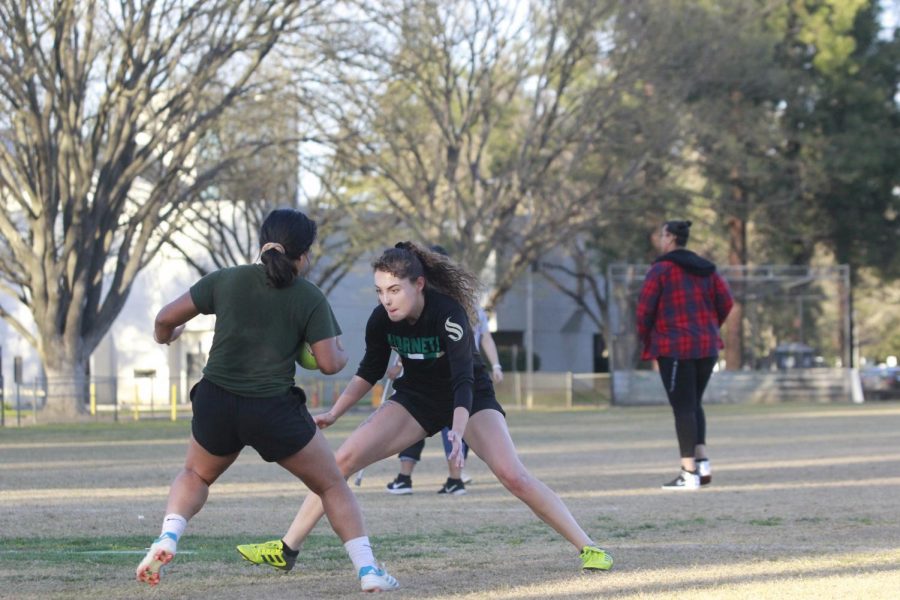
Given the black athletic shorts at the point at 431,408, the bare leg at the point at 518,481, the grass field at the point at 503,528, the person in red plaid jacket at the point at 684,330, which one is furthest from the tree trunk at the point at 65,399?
the bare leg at the point at 518,481

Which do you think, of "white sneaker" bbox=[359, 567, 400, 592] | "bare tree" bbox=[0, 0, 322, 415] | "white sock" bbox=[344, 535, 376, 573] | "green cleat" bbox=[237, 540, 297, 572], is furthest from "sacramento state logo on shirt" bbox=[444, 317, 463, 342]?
"bare tree" bbox=[0, 0, 322, 415]

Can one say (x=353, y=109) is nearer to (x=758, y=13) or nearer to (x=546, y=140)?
(x=546, y=140)

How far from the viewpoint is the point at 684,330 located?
38.6 feet

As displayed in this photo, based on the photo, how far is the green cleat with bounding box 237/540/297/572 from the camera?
6605 millimetres

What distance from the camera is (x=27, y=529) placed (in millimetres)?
8781

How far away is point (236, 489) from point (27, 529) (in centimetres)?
334

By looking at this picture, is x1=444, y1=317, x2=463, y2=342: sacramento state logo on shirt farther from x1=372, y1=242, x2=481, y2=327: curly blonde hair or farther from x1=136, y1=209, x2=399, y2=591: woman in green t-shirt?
x1=136, y1=209, x2=399, y2=591: woman in green t-shirt

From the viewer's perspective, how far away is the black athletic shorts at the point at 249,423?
5.96 metres

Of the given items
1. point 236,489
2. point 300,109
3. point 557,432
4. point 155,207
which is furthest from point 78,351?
point 236,489

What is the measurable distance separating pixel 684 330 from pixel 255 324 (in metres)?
6.47

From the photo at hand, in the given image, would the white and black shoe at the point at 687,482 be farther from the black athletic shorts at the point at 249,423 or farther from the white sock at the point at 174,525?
the white sock at the point at 174,525

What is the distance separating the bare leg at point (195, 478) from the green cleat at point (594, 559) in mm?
1738

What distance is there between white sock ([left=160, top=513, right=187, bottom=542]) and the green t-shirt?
1.96 feet

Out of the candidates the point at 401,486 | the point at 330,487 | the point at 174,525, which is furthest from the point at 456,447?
the point at 401,486
